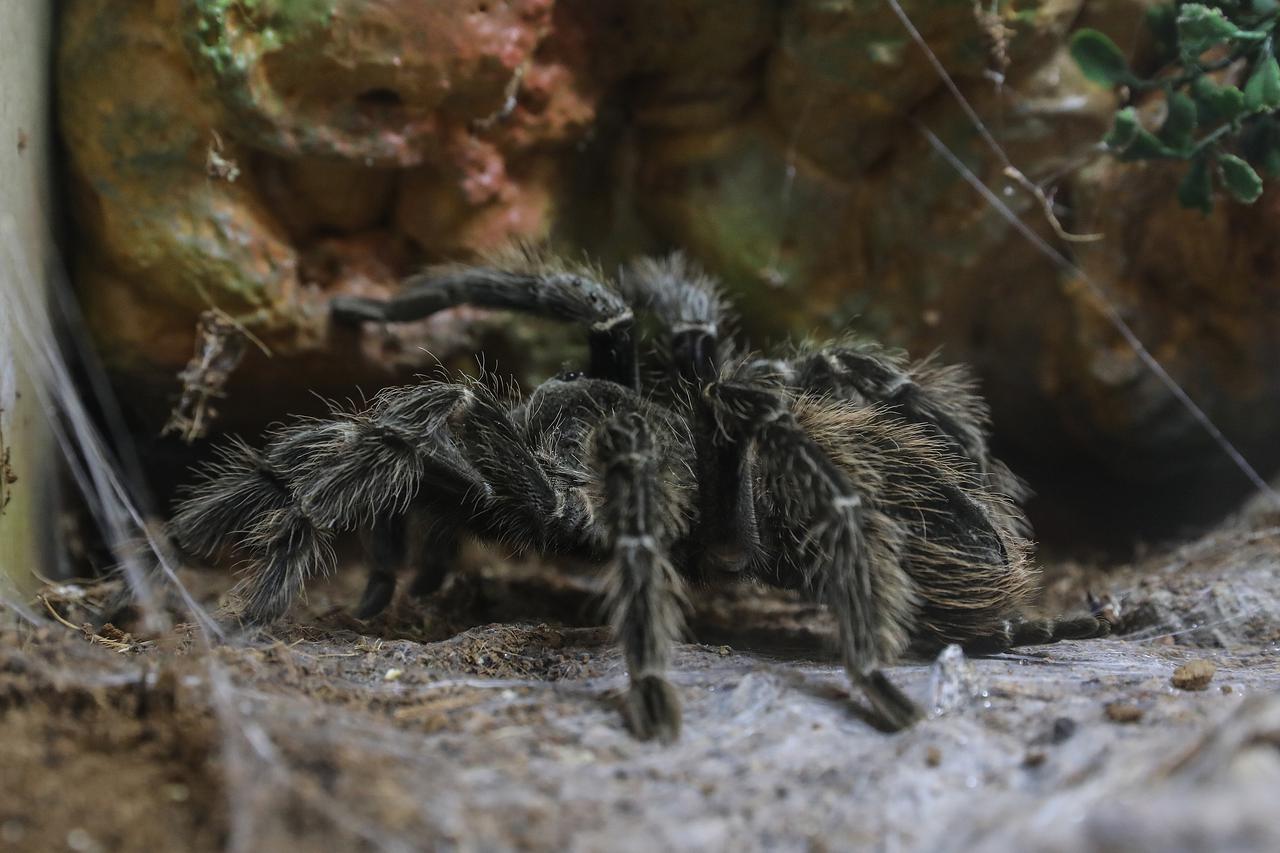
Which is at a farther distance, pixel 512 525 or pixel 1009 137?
pixel 1009 137

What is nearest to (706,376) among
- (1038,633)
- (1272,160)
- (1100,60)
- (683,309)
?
(683,309)

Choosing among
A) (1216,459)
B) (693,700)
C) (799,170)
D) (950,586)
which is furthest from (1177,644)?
(799,170)

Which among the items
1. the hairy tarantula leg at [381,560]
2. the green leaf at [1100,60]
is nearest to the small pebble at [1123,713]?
the green leaf at [1100,60]

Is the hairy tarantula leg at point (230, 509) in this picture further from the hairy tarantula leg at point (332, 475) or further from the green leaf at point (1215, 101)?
the green leaf at point (1215, 101)

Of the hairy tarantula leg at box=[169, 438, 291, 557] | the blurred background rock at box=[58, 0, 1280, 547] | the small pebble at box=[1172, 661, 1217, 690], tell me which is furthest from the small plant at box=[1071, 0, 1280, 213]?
the hairy tarantula leg at box=[169, 438, 291, 557]

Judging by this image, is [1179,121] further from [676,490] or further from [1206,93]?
[676,490]

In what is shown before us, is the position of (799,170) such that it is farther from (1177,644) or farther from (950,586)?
(1177,644)
